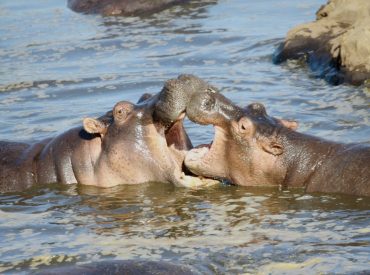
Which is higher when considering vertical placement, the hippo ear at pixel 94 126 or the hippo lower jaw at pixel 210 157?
the hippo ear at pixel 94 126

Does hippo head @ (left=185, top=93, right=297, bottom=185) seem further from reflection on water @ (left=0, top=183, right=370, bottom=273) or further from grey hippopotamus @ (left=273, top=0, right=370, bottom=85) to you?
grey hippopotamus @ (left=273, top=0, right=370, bottom=85)

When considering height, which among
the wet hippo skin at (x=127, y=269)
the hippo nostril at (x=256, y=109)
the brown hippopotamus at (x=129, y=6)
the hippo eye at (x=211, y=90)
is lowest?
the wet hippo skin at (x=127, y=269)

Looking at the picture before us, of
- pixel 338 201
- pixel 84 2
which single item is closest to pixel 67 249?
pixel 338 201

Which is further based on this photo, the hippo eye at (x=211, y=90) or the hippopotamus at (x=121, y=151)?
the hippopotamus at (x=121, y=151)

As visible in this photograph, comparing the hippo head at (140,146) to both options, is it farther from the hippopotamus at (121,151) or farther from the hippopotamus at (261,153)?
the hippopotamus at (261,153)

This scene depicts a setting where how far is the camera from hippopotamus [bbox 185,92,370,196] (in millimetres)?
7840

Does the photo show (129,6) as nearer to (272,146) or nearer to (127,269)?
(272,146)

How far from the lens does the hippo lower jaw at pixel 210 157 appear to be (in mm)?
7984

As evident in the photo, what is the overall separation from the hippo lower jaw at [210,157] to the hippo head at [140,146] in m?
0.20

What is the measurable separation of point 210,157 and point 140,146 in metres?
0.59

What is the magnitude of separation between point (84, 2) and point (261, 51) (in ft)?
18.6

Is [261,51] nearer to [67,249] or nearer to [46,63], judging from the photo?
[46,63]

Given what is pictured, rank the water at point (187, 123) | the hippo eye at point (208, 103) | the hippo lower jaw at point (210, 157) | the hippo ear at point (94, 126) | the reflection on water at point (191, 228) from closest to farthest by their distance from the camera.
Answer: the reflection on water at point (191, 228) < the water at point (187, 123) < the hippo eye at point (208, 103) < the hippo lower jaw at point (210, 157) < the hippo ear at point (94, 126)

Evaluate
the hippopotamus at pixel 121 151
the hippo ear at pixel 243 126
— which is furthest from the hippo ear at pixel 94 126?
the hippo ear at pixel 243 126
